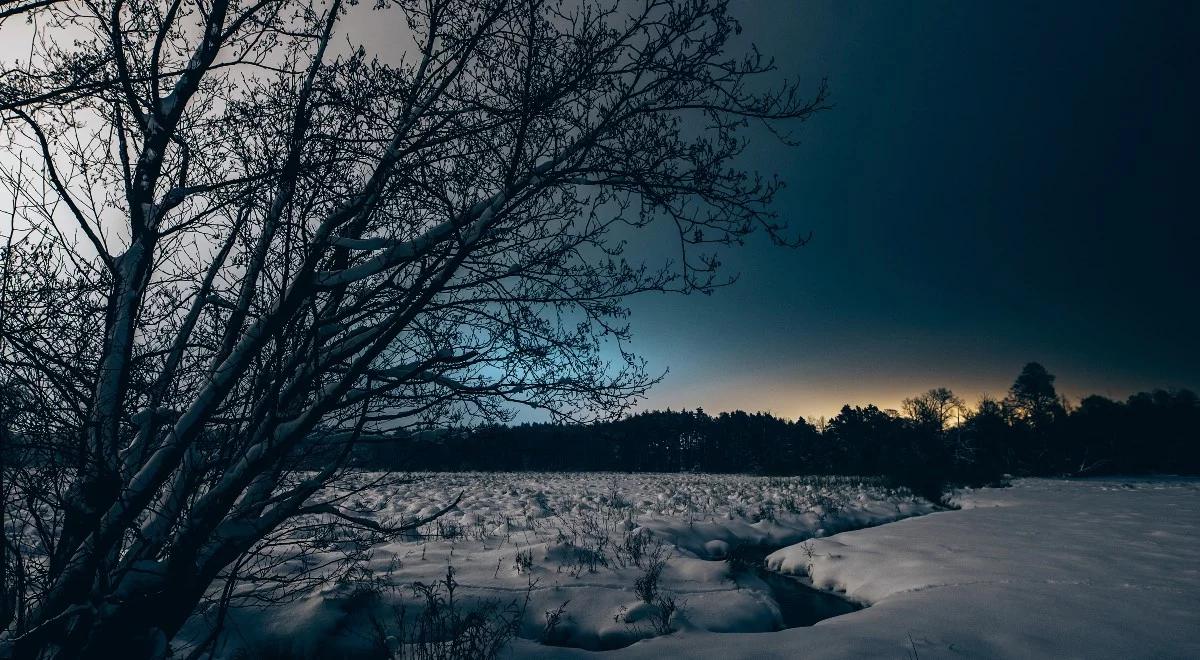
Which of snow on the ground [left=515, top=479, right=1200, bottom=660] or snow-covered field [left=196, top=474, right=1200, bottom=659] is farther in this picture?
snow-covered field [left=196, top=474, right=1200, bottom=659]

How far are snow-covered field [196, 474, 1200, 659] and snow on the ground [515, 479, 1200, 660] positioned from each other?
21 millimetres

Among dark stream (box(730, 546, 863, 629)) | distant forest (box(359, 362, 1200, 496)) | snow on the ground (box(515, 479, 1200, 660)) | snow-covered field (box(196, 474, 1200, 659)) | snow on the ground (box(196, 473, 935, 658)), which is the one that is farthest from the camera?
distant forest (box(359, 362, 1200, 496))

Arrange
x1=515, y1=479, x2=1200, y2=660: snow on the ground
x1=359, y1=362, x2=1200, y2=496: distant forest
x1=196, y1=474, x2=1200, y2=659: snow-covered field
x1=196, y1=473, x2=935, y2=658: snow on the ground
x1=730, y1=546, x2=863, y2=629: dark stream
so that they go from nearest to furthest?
x1=515, y1=479, x2=1200, y2=660: snow on the ground → x1=196, y1=474, x2=1200, y2=659: snow-covered field → x1=196, y1=473, x2=935, y2=658: snow on the ground → x1=730, y1=546, x2=863, y2=629: dark stream → x1=359, y1=362, x2=1200, y2=496: distant forest

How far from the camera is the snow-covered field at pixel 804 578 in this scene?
3512 mm

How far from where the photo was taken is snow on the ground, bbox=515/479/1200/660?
3.34 metres

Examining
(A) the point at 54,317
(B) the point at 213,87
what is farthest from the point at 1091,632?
(B) the point at 213,87

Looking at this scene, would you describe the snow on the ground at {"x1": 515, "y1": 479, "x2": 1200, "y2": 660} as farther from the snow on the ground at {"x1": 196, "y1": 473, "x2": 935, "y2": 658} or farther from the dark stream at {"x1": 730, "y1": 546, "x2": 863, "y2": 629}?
the snow on the ground at {"x1": 196, "y1": 473, "x2": 935, "y2": 658}

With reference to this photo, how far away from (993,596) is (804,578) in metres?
Answer: 2.70

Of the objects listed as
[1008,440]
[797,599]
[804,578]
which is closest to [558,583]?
[797,599]

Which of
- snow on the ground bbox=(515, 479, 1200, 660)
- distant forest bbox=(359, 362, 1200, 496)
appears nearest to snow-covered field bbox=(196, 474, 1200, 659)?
snow on the ground bbox=(515, 479, 1200, 660)

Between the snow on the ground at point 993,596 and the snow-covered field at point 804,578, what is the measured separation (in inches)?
0.8

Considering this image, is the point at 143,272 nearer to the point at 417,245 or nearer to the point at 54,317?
the point at 54,317

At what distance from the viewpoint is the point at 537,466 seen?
5653 cm

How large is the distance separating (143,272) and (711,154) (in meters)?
3.25
